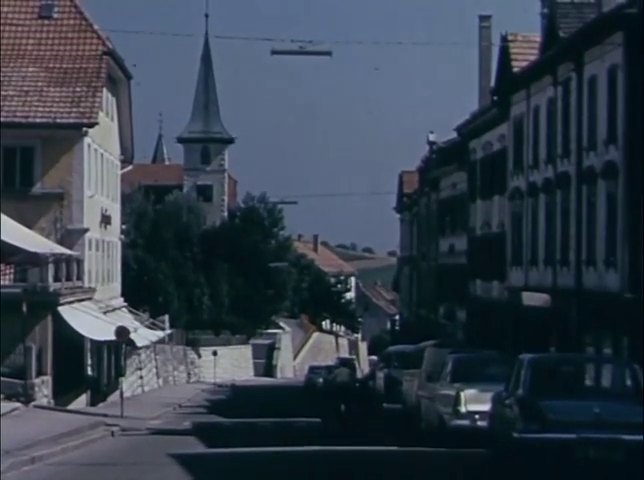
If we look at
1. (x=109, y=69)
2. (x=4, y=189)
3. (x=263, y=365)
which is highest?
(x=109, y=69)

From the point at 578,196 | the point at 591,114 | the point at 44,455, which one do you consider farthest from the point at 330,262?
the point at 44,455

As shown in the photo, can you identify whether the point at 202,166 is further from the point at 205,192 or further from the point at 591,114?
the point at 591,114

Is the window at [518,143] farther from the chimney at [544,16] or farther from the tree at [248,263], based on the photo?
the tree at [248,263]

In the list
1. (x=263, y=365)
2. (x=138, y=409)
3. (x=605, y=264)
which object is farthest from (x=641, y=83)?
(x=263, y=365)

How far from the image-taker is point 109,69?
17406mm

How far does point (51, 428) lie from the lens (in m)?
17.2

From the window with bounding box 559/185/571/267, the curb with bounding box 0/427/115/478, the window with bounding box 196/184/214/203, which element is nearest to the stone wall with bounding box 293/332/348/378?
the window with bounding box 559/185/571/267

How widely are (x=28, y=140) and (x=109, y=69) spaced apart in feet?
8.83

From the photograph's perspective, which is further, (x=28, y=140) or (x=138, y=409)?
(x=138, y=409)

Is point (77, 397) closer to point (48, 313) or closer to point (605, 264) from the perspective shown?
point (48, 313)

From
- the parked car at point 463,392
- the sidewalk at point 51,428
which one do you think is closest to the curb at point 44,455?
the sidewalk at point 51,428

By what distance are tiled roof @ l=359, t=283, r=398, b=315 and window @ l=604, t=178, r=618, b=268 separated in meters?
40.5

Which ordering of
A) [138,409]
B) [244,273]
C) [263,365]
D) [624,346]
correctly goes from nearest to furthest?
1. [138,409]
2. [244,273]
3. [624,346]
4. [263,365]

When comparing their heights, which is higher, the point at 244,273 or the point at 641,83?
the point at 641,83
